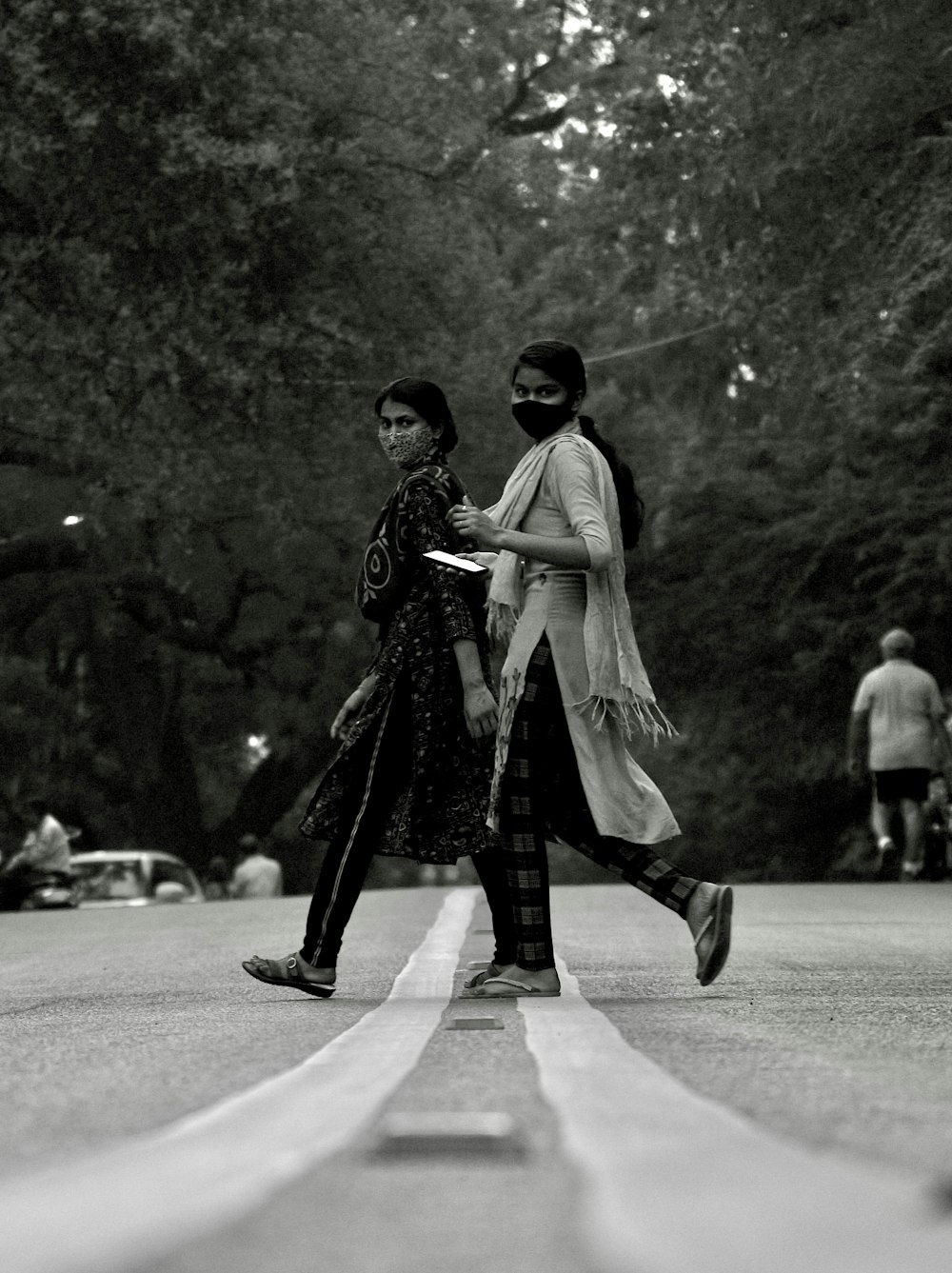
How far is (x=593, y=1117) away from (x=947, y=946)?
21.3 feet

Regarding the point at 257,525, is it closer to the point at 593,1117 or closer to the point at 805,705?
the point at 805,705

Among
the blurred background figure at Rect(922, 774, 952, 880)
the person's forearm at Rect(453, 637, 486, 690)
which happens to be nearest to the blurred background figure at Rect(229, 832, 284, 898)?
the blurred background figure at Rect(922, 774, 952, 880)

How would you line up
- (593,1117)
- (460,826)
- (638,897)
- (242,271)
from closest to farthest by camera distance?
(593,1117), (460,826), (638,897), (242,271)

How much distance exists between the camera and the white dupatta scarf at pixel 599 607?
7395mm

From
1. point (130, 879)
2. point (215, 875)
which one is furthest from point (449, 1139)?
point (215, 875)

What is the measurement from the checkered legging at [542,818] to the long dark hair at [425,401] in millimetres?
922

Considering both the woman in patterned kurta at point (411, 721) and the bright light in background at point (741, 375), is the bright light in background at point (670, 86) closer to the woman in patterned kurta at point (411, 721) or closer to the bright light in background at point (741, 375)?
the woman in patterned kurta at point (411, 721)

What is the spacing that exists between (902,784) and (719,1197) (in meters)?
15.7

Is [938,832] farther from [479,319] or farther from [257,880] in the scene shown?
[257,880]

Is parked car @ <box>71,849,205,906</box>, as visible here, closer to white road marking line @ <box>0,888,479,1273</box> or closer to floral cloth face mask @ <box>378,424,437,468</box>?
floral cloth face mask @ <box>378,424,437,468</box>

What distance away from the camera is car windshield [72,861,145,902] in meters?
31.9

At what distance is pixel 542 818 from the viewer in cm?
746

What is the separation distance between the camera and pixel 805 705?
28344mm

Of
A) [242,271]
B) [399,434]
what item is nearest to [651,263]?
[242,271]
